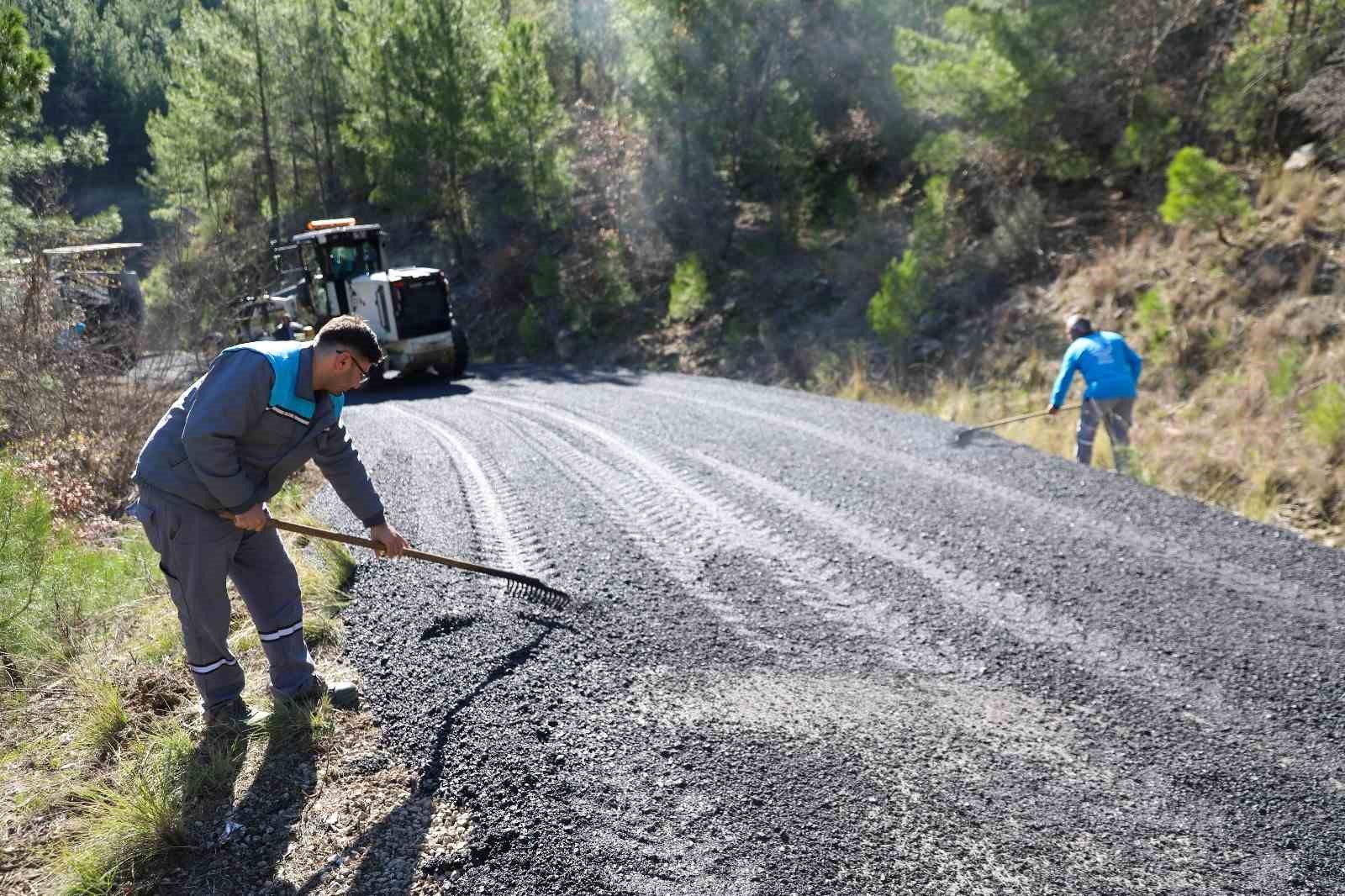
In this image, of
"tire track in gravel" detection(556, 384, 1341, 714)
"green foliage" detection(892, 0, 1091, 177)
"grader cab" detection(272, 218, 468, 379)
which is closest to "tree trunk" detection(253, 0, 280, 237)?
"grader cab" detection(272, 218, 468, 379)

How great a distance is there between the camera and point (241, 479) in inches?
120

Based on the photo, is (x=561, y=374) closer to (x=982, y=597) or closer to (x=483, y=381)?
(x=483, y=381)

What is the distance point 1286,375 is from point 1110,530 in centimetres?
385

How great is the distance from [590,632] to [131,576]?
115 inches

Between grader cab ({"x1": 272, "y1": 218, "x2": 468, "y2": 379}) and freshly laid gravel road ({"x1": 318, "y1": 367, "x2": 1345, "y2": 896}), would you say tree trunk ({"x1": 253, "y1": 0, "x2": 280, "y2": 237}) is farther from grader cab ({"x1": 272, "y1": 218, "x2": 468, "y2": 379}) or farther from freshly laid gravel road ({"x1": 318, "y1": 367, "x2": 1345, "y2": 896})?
freshly laid gravel road ({"x1": 318, "y1": 367, "x2": 1345, "y2": 896})

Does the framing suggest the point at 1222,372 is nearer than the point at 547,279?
Yes

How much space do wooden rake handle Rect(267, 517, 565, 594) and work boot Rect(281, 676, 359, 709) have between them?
0.52m

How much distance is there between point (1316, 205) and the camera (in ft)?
31.7

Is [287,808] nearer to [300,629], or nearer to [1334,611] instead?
[300,629]

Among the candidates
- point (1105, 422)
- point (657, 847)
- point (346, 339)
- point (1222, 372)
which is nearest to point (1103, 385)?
point (1105, 422)

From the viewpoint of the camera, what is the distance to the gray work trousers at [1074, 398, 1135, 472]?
6.97 metres

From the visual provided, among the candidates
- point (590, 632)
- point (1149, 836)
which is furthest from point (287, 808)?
point (1149, 836)

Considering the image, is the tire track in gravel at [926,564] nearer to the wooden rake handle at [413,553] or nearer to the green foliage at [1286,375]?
the wooden rake handle at [413,553]

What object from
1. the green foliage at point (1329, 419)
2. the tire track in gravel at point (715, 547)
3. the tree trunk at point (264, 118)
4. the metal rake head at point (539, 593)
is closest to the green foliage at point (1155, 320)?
the green foliage at point (1329, 419)
